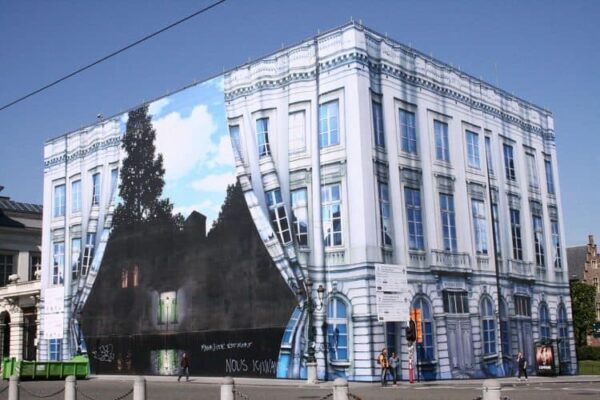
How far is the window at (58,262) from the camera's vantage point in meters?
55.9

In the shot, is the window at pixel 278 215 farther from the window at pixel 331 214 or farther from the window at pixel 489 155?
the window at pixel 489 155

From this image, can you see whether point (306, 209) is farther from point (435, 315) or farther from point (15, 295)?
point (15, 295)

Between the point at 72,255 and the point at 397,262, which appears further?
the point at 72,255

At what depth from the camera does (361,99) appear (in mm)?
39406

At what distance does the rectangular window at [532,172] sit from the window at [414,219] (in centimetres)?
1236

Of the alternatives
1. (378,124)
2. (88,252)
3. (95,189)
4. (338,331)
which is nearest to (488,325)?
(338,331)

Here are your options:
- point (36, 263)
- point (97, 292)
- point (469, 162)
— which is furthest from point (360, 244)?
point (36, 263)

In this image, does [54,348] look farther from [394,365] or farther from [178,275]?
[394,365]

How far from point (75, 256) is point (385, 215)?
25054 mm

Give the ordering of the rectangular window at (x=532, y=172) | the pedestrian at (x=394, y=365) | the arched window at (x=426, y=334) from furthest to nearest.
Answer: the rectangular window at (x=532, y=172) < the arched window at (x=426, y=334) < the pedestrian at (x=394, y=365)

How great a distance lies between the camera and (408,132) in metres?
42.4

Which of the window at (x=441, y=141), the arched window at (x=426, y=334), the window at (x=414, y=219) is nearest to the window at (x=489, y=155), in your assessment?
the window at (x=441, y=141)

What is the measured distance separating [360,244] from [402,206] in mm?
3829

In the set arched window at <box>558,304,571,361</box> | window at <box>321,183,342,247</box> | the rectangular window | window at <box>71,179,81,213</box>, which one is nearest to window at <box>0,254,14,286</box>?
window at <box>71,179,81,213</box>
